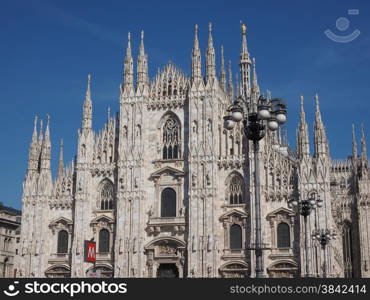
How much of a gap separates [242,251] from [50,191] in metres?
20.2

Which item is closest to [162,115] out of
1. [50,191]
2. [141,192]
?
[141,192]

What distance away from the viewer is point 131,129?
59.9 m

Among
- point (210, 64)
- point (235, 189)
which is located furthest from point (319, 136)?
point (210, 64)

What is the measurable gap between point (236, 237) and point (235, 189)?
4295 millimetres

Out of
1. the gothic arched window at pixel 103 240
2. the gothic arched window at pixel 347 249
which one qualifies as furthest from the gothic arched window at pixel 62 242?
the gothic arched window at pixel 347 249

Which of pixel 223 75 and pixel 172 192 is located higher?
pixel 223 75

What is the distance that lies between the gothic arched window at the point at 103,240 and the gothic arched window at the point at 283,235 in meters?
16.2

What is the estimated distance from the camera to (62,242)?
60719mm

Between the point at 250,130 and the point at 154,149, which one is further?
the point at 154,149

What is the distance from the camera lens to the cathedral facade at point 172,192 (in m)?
54.1

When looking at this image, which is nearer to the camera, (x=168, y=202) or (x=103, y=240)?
(x=168, y=202)

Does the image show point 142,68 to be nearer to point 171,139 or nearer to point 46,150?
point 171,139

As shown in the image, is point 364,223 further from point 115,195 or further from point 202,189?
point 115,195

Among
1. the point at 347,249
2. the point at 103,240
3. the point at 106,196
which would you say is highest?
the point at 106,196
